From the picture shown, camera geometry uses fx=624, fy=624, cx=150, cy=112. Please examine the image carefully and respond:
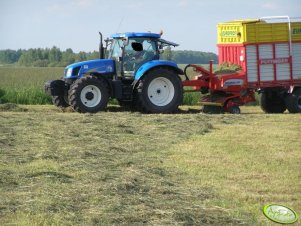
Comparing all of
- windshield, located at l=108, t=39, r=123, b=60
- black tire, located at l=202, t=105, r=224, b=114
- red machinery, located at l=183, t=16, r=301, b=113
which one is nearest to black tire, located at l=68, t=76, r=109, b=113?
windshield, located at l=108, t=39, r=123, b=60

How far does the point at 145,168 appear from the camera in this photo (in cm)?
827

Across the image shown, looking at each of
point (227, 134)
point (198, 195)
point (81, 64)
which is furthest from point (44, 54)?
point (198, 195)

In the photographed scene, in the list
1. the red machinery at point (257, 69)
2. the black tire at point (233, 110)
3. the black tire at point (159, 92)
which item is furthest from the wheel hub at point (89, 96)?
the black tire at point (233, 110)

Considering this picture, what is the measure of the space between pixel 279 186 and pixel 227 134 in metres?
4.31

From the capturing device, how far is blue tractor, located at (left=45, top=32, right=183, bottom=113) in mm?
15445

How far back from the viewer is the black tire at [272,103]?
17.8 m

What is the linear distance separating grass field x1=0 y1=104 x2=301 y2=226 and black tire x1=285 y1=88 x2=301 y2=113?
10.1 feet

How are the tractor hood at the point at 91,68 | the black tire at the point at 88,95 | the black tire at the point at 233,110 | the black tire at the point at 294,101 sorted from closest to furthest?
the black tire at the point at 88,95
the tractor hood at the point at 91,68
the black tire at the point at 233,110
the black tire at the point at 294,101

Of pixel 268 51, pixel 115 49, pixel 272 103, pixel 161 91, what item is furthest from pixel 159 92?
pixel 272 103

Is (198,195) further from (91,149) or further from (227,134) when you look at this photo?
(227,134)

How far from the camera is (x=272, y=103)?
706 inches

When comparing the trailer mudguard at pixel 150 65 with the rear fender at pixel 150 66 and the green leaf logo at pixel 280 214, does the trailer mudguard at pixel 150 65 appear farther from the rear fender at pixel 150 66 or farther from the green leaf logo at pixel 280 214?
the green leaf logo at pixel 280 214

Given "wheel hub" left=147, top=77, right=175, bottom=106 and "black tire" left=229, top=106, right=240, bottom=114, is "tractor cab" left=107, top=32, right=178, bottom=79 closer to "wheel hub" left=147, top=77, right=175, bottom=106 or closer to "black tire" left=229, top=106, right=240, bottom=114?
"wheel hub" left=147, top=77, right=175, bottom=106

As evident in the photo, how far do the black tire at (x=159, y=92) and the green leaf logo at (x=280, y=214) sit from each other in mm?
9196
